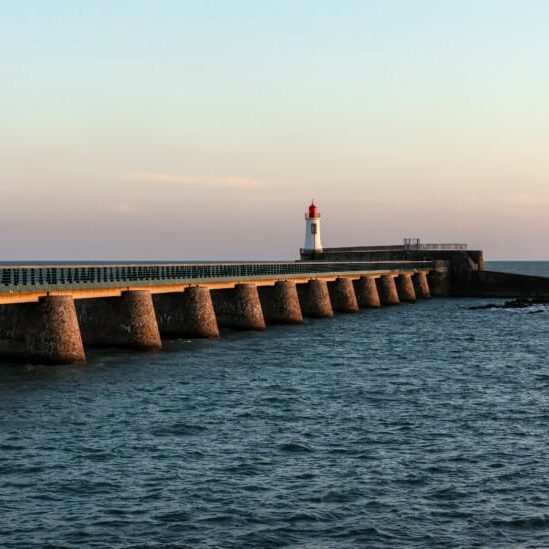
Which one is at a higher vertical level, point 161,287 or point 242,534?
point 161,287

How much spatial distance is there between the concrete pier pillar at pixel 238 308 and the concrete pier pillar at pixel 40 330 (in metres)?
20.4

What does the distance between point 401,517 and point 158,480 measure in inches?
234

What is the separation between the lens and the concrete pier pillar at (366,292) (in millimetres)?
85062

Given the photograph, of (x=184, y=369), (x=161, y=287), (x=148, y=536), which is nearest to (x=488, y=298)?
(x=161, y=287)

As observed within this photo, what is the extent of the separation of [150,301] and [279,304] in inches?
806

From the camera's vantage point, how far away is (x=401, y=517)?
698 inches

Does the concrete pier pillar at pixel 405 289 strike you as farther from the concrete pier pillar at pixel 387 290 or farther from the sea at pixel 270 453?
the sea at pixel 270 453

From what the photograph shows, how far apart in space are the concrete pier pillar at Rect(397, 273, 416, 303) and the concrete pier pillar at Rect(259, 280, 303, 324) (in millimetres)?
35097

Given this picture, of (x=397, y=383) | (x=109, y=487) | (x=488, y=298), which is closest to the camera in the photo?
(x=109, y=487)

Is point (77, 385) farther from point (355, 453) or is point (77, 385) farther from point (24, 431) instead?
point (355, 453)

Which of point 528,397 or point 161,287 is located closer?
point 528,397

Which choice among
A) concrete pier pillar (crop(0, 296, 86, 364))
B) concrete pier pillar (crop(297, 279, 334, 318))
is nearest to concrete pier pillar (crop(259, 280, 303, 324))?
concrete pier pillar (crop(297, 279, 334, 318))

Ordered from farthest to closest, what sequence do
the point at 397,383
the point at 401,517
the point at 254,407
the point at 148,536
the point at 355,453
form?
the point at 397,383 < the point at 254,407 < the point at 355,453 < the point at 401,517 < the point at 148,536

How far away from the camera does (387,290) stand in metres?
90.9
